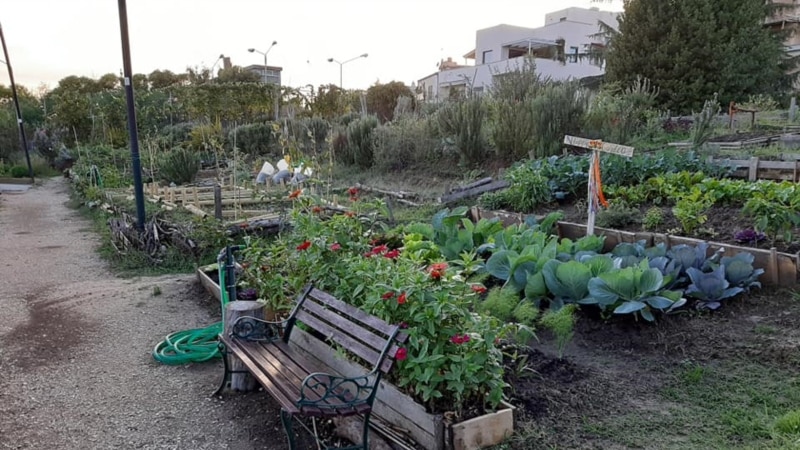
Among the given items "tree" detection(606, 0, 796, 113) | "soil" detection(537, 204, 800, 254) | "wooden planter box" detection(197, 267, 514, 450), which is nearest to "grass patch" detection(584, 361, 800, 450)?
"wooden planter box" detection(197, 267, 514, 450)

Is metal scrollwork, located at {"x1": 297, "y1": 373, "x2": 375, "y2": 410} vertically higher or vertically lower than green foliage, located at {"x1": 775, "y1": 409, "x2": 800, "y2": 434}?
higher

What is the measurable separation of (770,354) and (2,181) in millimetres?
21936

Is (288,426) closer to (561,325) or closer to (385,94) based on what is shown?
(561,325)

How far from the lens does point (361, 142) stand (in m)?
13.8

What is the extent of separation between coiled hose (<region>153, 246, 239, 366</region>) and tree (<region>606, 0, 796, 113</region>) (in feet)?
62.6

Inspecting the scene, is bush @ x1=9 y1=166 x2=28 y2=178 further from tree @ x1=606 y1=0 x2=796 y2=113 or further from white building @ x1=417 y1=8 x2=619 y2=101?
white building @ x1=417 y1=8 x2=619 y2=101

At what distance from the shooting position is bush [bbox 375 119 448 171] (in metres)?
12.4

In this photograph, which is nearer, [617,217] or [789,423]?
[789,423]

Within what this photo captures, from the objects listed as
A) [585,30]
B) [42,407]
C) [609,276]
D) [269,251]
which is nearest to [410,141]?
[269,251]

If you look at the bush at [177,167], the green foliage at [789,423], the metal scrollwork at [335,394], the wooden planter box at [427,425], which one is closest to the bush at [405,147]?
the bush at [177,167]

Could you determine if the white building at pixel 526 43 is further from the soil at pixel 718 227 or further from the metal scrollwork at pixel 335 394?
the metal scrollwork at pixel 335 394

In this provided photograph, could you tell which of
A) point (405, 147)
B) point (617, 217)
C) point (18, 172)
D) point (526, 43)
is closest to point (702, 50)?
point (405, 147)

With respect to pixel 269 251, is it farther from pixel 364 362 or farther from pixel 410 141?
pixel 410 141

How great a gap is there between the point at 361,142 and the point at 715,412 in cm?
1161
